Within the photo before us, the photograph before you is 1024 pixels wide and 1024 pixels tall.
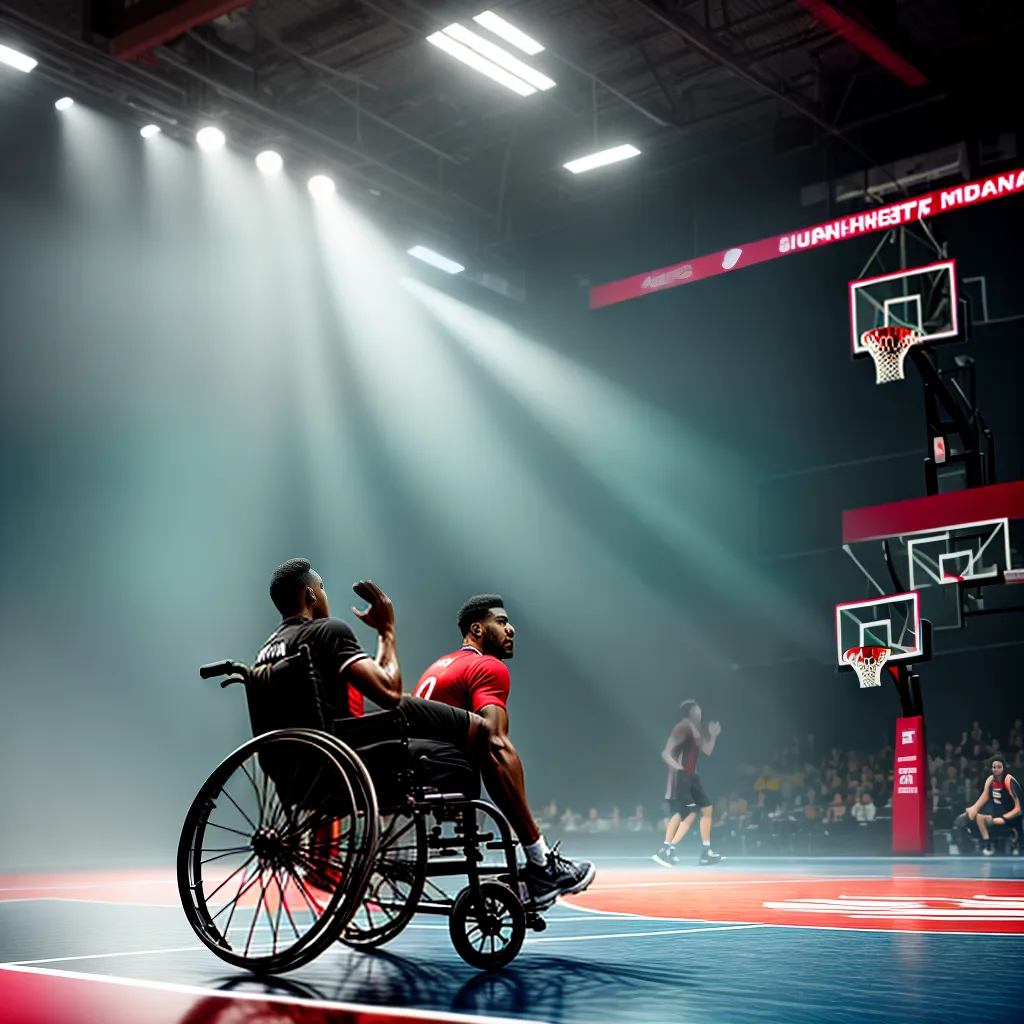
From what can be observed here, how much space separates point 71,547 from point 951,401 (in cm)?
977

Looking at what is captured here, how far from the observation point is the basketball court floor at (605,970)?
2.96 meters

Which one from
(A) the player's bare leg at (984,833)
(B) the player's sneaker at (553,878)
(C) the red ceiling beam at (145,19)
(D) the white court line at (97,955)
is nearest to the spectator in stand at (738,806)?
(A) the player's bare leg at (984,833)

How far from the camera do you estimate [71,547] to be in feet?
46.6

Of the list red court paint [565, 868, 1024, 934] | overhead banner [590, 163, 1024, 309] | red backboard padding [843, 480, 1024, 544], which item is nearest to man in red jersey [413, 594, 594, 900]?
red court paint [565, 868, 1024, 934]

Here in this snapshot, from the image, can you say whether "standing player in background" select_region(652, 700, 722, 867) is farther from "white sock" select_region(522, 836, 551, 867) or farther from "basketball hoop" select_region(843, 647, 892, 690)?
"white sock" select_region(522, 836, 551, 867)

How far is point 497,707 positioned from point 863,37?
959cm

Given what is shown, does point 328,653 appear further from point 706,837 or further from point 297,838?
point 706,837

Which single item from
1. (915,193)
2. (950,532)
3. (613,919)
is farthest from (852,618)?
(613,919)

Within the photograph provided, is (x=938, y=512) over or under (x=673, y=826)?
over

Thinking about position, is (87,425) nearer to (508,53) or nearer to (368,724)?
(508,53)

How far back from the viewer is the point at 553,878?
400 cm

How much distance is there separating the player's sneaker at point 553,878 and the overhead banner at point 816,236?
10274 mm

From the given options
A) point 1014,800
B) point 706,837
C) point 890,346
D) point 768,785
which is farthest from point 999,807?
point 890,346

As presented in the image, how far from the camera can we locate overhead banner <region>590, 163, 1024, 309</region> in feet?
41.1
